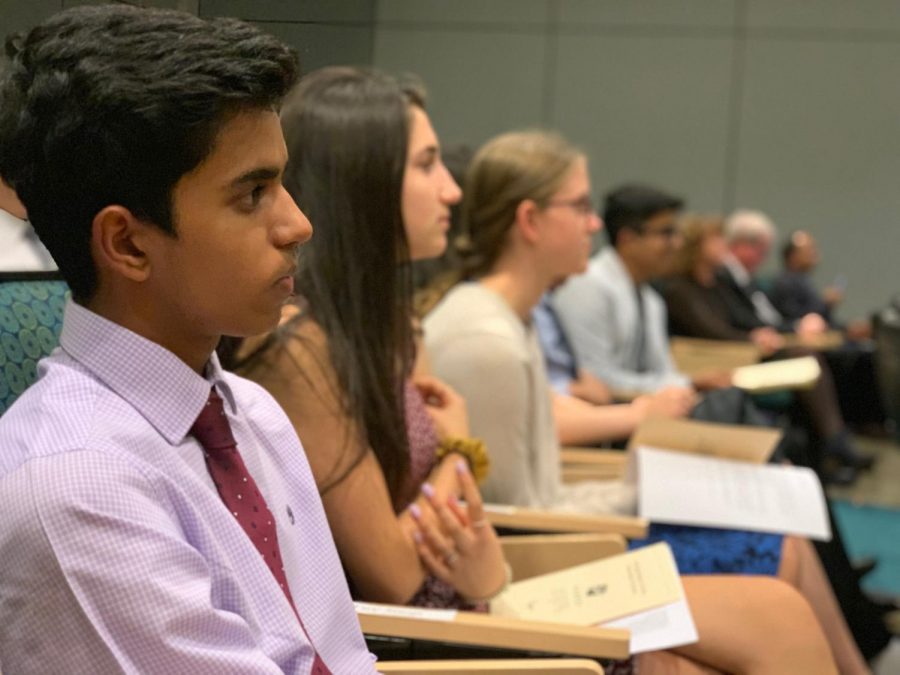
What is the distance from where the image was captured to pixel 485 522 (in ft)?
6.44

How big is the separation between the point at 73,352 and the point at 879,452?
6790 mm

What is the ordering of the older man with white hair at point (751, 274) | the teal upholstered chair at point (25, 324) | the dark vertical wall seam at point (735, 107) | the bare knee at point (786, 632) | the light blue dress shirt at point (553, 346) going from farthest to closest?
the dark vertical wall seam at point (735, 107), the older man with white hair at point (751, 274), the light blue dress shirt at point (553, 346), the bare knee at point (786, 632), the teal upholstered chair at point (25, 324)

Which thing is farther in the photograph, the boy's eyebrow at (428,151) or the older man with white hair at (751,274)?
the older man with white hair at (751,274)

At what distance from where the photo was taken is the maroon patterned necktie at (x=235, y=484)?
1.17 m

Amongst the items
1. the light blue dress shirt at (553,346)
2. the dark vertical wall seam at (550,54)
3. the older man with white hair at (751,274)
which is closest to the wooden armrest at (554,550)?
the light blue dress shirt at (553,346)

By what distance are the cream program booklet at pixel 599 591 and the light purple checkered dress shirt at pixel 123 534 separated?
86 cm

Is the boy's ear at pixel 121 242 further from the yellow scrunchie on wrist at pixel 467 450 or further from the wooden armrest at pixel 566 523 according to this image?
the wooden armrest at pixel 566 523

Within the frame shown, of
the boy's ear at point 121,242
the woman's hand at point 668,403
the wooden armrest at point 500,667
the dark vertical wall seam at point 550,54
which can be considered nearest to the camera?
the boy's ear at point 121,242

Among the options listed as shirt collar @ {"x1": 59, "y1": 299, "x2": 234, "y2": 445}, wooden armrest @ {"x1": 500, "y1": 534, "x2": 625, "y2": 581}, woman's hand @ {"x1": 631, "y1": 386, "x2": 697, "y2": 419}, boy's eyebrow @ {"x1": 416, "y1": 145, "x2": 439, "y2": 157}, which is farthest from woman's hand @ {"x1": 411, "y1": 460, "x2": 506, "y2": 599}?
woman's hand @ {"x1": 631, "y1": 386, "x2": 697, "y2": 419}

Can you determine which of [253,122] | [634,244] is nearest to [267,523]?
[253,122]

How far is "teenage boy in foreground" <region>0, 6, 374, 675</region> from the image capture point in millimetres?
981

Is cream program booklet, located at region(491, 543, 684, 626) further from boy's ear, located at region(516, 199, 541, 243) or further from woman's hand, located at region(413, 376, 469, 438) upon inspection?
boy's ear, located at region(516, 199, 541, 243)

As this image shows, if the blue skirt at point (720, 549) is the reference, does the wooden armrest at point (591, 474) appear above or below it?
below

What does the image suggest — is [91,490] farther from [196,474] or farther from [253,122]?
[253,122]
